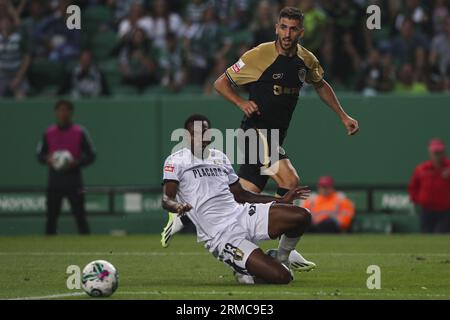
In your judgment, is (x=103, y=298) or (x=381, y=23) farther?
(x=381, y=23)

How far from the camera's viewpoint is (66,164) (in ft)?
66.5

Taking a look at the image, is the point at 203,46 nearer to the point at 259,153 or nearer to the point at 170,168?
the point at 259,153

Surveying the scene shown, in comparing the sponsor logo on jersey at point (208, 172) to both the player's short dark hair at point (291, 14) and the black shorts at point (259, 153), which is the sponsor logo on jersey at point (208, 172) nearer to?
the black shorts at point (259, 153)

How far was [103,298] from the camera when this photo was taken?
1015 centimetres

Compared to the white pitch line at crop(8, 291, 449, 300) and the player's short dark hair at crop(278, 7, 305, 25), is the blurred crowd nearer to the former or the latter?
the player's short dark hair at crop(278, 7, 305, 25)

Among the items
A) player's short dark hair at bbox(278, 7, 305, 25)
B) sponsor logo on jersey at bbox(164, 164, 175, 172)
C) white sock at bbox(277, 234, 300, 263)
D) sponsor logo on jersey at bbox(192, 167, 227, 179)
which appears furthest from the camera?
player's short dark hair at bbox(278, 7, 305, 25)

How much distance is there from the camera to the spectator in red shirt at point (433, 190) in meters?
20.3

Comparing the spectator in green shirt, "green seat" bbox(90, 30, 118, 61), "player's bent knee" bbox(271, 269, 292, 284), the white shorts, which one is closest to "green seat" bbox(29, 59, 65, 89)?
the spectator in green shirt

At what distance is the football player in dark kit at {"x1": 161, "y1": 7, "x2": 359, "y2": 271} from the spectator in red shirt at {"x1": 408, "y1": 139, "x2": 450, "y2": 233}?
7611 millimetres

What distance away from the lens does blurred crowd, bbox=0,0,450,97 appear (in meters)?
21.3
